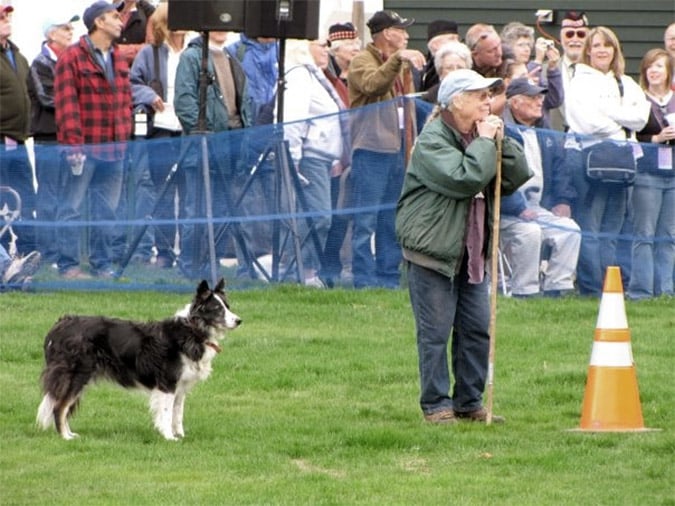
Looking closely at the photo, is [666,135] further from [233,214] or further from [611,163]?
[233,214]

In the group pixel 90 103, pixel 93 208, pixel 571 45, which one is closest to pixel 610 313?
pixel 93 208

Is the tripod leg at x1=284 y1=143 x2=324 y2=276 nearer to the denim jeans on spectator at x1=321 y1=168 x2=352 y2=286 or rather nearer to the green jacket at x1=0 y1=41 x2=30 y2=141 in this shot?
the denim jeans on spectator at x1=321 y1=168 x2=352 y2=286

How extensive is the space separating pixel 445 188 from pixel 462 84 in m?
0.63

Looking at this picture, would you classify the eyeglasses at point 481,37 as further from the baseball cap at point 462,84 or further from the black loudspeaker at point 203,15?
the baseball cap at point 462,84

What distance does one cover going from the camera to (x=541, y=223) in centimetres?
1658

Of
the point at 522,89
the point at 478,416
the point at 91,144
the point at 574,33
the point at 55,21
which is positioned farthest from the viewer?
the point at 574,33

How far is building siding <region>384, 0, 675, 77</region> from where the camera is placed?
86.8 feet

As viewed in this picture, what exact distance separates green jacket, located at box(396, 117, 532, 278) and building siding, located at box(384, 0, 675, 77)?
1560 centimetres

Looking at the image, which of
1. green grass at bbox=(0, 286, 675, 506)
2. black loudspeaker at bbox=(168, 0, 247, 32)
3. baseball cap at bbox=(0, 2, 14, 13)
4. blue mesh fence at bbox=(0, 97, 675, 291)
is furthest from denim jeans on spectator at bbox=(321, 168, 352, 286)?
baseball cap at bbox=(0, 2, 14, 13)

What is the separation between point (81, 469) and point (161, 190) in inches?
287

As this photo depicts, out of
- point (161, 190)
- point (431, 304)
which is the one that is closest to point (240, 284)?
point (161, 190)

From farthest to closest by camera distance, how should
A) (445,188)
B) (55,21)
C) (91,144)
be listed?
1. (55,21)
2. (91,144)
3. (445,188)

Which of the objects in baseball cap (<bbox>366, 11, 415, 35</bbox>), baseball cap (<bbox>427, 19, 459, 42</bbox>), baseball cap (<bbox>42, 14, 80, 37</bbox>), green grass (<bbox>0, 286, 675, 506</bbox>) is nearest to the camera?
green grass (<bbox>0, 286, 675, 506</bbox>)

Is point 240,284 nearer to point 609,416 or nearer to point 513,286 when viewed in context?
point 513,286
